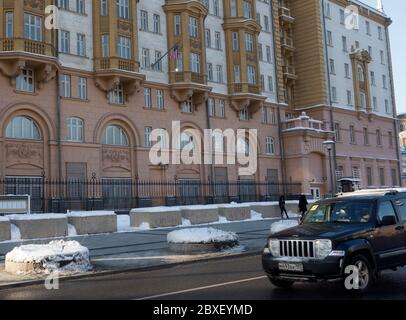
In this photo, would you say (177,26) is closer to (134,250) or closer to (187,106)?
(187,106)

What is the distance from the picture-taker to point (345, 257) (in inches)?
340

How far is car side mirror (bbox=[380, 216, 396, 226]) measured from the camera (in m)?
9.63

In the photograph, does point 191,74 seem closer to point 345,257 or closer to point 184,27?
point 184,27

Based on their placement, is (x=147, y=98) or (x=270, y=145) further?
(x=270, y=145)

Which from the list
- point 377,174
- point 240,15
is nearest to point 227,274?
point 240,15

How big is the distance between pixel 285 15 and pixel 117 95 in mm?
27060

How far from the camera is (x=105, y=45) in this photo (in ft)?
126

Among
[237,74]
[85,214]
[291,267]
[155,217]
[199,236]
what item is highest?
[237,74]

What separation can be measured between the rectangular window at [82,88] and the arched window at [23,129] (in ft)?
13.7

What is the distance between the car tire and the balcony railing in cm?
2910

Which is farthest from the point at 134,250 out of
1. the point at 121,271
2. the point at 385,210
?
the point at 385,210

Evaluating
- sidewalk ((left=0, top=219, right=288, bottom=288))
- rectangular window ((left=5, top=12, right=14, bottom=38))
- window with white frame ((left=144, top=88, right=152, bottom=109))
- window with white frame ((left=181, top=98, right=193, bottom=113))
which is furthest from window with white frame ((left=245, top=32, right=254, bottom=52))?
sidewalk ((left=0, top=219, right=288, bottom=288))

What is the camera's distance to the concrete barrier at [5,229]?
2039 cm
